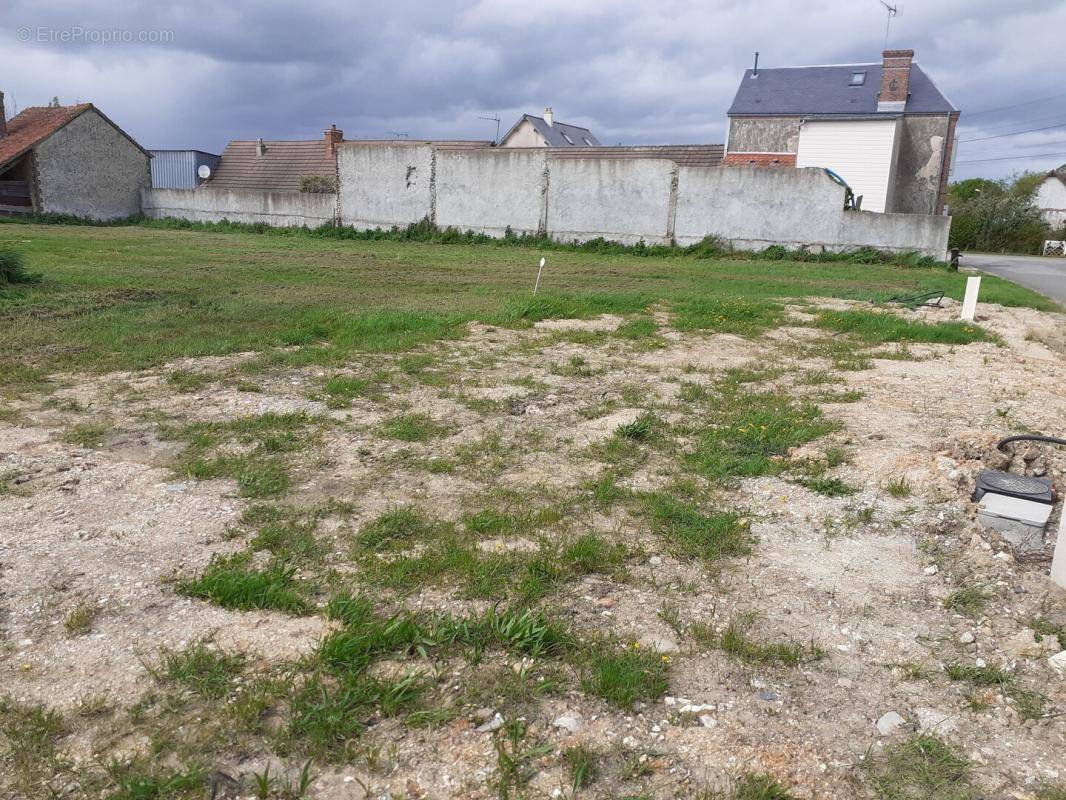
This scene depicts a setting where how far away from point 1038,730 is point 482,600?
211 centimetres

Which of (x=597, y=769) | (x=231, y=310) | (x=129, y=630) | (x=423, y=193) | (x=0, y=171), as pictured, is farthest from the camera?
(x=0, y=171)

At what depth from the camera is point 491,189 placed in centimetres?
2659

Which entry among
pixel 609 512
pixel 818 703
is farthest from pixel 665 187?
pixel 818 703

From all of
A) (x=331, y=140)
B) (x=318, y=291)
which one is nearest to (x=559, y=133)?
(x=331, y=140)

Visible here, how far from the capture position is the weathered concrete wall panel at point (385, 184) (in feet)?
90.7

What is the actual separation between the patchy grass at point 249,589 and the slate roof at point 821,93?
3702cm

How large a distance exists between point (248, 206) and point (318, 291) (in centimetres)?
2079

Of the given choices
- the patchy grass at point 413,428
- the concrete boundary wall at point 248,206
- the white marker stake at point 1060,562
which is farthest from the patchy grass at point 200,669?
the concrete boundary wall at point 248,206

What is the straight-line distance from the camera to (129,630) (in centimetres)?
298

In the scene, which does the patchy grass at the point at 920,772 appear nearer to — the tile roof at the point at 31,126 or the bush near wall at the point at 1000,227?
the tile roof at the point at 31,126

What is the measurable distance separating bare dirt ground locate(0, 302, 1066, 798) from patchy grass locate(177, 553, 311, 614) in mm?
53

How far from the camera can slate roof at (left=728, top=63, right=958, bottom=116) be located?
34625 mm

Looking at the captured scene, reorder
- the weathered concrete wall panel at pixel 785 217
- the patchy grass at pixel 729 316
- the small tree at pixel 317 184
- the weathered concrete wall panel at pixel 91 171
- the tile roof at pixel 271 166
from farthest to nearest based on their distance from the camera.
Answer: the tile roof at pixel 271 166 < the small tree at pixel 317 184 < the weathered concrete wall panel at pixel 91 171 < the weathered concrete wall panel at pixel 785 217 < the patchy grass at pixel 729 316

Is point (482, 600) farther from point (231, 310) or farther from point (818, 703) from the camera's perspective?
point (231, 310)
